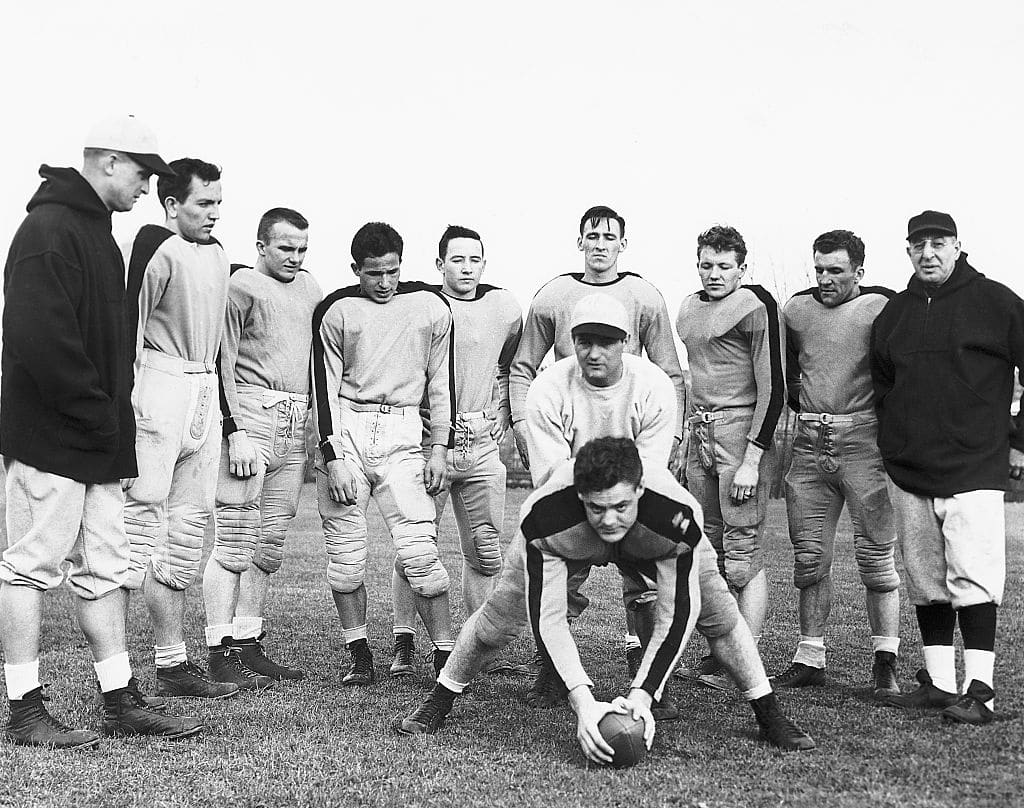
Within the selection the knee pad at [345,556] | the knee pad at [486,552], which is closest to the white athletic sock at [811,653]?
the knee pad at [486,552]

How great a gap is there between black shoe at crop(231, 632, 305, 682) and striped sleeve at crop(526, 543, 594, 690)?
7.25ft

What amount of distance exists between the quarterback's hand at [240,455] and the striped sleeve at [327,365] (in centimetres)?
40

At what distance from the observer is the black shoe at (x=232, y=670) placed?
19.6 ft

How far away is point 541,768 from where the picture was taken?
4.50 meters

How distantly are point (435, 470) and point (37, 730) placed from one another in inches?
99.3

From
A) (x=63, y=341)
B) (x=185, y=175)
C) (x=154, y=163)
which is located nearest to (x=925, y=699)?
(x=63, y=341)

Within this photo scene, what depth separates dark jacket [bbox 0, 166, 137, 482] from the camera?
4.54m

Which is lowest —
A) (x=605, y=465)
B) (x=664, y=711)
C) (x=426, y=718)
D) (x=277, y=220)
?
(x=664, y=711)

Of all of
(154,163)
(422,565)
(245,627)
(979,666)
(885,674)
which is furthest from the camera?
(245,627)

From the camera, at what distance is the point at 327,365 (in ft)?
20.8

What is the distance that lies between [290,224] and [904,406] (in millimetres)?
3686

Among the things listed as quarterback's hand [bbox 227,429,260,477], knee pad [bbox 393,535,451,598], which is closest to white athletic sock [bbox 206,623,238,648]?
quarterback's hand [bbox 227,429,260,477]

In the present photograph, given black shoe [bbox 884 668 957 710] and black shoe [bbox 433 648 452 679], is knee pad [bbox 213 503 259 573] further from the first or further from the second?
black shoe [bbox 884 668 957 710]

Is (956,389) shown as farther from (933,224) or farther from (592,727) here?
(592,727)
